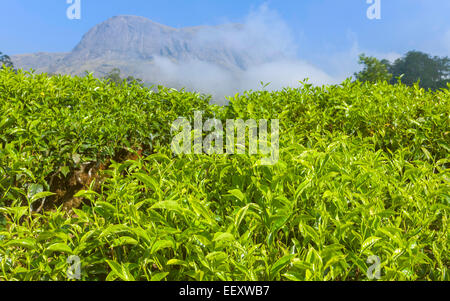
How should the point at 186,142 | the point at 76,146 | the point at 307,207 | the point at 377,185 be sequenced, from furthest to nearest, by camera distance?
the point at 76,146, the point at 186,142, the point at 377,185, the point at 307,207

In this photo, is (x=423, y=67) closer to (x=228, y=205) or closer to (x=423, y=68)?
(x=423, y=68)

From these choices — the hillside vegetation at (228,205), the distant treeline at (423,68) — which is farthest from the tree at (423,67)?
the hillside vegetation at (228,205)

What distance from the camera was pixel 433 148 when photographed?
3340 millimetres

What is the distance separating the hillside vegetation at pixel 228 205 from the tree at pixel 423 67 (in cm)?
9007

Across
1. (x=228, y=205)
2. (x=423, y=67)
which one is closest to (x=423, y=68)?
Answer: (x=423, y=67)

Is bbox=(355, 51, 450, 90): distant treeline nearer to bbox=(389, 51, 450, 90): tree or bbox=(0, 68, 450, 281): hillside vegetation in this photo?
bbox=(389, 51, 450, 90): tree

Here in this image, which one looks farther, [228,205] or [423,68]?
[423,68]

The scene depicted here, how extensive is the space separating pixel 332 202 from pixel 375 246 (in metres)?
0.33

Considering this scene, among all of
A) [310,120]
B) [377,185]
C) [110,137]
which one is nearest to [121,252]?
[377,185]

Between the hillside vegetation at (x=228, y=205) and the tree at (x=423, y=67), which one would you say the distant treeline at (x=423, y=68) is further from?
the hillside vegetation at (x=228, y=205)

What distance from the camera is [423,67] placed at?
83.7 meters

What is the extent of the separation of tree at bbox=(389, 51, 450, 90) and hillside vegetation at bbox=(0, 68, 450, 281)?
296ft

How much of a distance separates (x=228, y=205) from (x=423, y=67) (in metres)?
97.5
